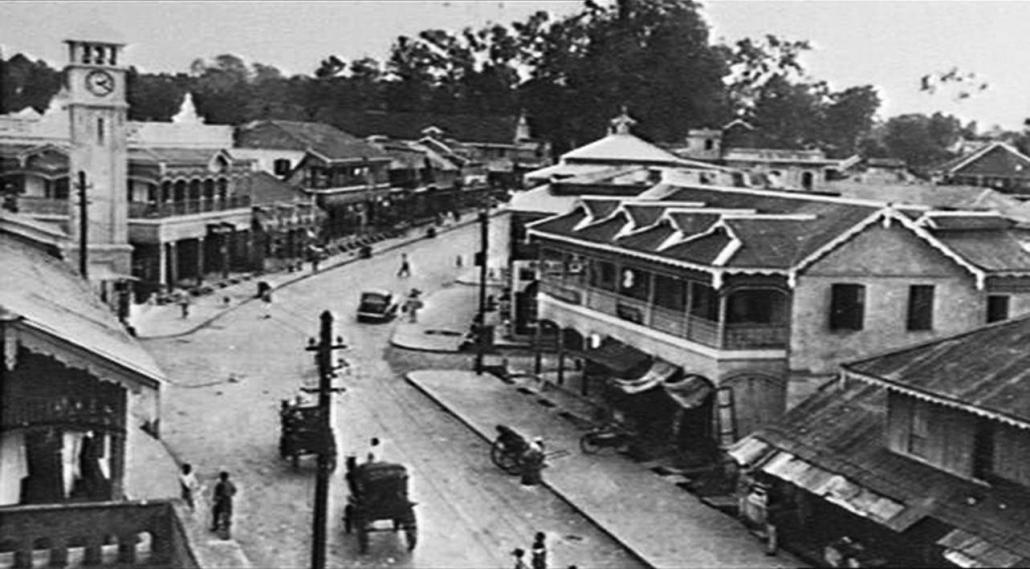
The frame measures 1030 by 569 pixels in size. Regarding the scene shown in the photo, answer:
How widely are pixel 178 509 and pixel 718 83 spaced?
79546mm

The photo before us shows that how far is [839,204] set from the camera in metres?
29.6

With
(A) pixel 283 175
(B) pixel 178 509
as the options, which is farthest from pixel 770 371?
(A) pixel 283 175

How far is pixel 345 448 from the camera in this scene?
2842 centimetres

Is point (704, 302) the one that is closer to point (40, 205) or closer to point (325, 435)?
point (325, 435)

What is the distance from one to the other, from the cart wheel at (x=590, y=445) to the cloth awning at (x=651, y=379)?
4.07 feet

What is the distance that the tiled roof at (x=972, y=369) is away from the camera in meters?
18.0

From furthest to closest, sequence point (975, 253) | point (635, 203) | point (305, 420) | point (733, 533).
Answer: point (635, 203), point (975, 253), point (305, 420), point (733, 533)

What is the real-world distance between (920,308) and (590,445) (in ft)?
23.8

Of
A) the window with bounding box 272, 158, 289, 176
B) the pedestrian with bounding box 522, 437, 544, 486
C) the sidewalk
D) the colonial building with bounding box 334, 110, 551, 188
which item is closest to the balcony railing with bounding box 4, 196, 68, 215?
the sidewalk

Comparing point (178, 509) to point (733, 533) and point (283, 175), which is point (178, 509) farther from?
point (283, 175)

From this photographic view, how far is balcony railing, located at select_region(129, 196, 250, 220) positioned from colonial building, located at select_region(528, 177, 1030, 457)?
27271 mm

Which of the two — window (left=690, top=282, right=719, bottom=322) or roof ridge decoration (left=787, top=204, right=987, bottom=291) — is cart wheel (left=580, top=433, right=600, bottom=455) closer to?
window (left=690, top=282, right=719, bottom=322)

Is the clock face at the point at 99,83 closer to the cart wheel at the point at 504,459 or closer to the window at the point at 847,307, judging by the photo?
the cart wheel at the point at 504,459

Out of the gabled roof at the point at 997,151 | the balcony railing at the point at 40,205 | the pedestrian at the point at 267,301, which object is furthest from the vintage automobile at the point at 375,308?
the gabled roof at the point at 997,151
